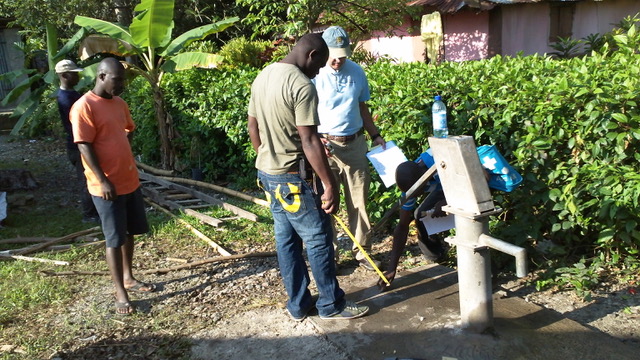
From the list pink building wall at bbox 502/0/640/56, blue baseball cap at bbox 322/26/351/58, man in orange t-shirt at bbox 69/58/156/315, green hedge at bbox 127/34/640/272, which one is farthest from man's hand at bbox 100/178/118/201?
pink building wall at bbox 502/0/640/56

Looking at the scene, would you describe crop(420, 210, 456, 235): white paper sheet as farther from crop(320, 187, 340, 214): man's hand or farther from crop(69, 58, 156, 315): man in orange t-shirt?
crop(69, 58, 156, 315): man in orange t-shirt

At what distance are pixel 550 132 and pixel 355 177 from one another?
5.10 feet

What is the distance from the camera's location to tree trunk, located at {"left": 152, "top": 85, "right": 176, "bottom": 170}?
9.20 m

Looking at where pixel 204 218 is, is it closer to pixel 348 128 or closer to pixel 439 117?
pixel 348 128

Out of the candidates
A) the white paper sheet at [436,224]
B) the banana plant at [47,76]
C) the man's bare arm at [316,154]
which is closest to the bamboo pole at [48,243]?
the man's bare arm at [316,154]

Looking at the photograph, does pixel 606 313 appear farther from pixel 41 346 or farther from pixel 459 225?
pixel 41 346

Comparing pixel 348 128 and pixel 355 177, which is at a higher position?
pixel 348 128

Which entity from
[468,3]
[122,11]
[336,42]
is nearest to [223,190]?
[336,42]

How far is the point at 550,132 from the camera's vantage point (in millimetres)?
4039

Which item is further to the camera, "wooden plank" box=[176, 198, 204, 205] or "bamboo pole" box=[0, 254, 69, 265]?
"wooden plank" box=[176, 198, 204, 205]

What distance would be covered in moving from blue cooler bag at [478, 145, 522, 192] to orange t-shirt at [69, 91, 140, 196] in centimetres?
265

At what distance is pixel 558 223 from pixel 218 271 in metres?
2.90

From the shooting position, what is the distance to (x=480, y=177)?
3.25 m

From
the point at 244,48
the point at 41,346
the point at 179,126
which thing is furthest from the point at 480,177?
the point at 244,48
